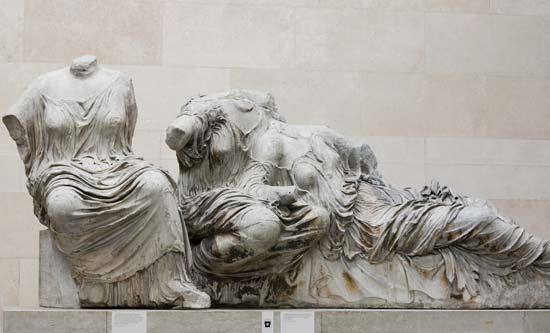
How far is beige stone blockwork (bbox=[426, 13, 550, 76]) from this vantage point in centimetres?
1123

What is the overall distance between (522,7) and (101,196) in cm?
536

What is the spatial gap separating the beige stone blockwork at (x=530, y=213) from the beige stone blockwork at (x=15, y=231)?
391 cm

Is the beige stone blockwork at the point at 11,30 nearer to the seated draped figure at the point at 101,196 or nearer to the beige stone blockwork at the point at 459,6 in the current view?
the seated draped figure at the point at 101,196

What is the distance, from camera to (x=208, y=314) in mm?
7512

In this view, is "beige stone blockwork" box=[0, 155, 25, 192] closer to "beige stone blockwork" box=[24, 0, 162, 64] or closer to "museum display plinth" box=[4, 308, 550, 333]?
"beige stone blockwork" box=[24, 0, 162, 64]

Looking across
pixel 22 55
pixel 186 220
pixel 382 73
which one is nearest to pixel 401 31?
pixel 382 73

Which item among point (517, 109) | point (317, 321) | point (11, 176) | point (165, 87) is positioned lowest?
point (317, 321)

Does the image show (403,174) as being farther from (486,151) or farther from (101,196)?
(101,196)

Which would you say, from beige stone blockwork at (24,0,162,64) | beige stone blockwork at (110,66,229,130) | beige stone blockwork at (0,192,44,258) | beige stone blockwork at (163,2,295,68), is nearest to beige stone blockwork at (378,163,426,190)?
beige stone blockwork at (163,2,295,68)

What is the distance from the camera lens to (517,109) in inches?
442

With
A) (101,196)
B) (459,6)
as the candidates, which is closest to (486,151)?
(459,6)

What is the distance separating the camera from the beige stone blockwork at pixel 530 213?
11039 millimetres

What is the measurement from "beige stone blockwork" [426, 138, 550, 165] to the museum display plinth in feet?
10.3

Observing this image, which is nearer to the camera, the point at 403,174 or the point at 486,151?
the point at 403,174
